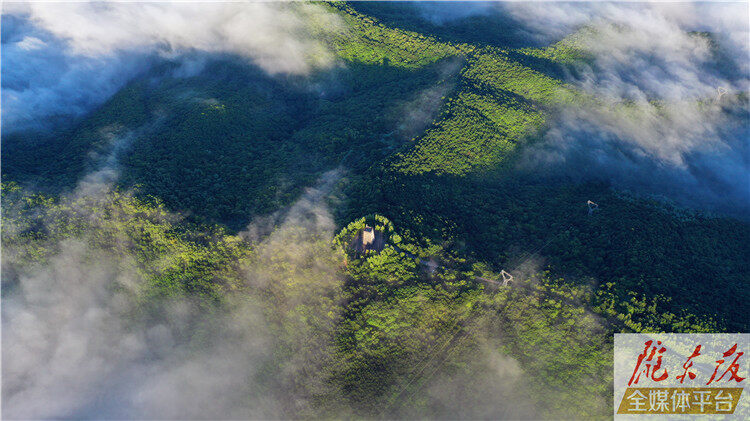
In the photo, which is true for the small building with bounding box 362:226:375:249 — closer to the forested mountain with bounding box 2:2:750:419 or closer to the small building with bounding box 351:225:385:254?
the small building with bounding box 351:225:385:254

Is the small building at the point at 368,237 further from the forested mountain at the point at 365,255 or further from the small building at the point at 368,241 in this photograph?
the forested mountain at the point at 365,255

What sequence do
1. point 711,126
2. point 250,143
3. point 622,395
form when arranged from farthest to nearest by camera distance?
point 711,126, point 250,143, point 622,395

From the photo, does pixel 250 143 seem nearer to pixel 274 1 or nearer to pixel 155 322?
pixel 155 322

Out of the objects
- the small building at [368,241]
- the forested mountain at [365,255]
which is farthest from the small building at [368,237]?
the forested mountain at [365,255]

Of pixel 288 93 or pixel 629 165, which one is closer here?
pixel 629 165

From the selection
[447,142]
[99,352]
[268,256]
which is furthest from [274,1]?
[99,352]

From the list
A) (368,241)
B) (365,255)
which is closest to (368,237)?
(368,241)

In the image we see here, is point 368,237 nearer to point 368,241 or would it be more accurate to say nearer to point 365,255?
point 368,241

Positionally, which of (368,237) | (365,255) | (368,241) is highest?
(368,237)
